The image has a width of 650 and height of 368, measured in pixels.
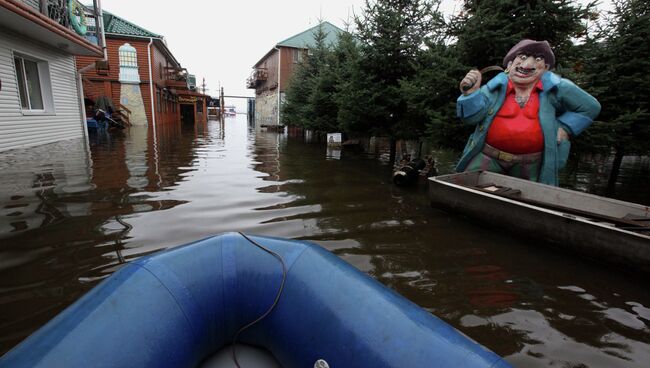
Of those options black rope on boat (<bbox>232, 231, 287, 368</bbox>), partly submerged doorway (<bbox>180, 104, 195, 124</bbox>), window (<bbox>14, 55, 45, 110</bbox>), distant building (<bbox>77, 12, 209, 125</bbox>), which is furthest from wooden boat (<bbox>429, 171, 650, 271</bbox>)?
partly submerged doorway (<bbox>180, 104, 195, 124</bbox>)

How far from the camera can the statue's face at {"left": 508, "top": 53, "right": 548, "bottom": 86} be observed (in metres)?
4.34

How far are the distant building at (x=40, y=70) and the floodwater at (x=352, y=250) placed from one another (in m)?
3.17

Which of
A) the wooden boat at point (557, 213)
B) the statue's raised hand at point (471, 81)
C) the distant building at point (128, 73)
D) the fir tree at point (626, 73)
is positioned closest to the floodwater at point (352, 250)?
the wooden boat at point (557, 213)

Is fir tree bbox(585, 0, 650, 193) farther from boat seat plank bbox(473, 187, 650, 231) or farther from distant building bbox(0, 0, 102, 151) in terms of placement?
distant building bbox(0, 0, 102, 151)

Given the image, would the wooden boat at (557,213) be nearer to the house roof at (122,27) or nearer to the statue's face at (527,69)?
the statue's face at (527,69)

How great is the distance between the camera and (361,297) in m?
1.62

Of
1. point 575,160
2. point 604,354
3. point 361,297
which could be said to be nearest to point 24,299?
point 361,297

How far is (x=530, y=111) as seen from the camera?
178 inches

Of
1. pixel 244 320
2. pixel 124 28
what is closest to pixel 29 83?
pixel 244 320

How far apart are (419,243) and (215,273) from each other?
2.67 meters

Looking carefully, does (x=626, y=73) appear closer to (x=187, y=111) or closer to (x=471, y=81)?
(x=471, y=81)

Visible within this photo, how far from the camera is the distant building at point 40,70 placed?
8336 mm

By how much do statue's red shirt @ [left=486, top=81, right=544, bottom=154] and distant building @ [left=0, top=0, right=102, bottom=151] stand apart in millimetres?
9309

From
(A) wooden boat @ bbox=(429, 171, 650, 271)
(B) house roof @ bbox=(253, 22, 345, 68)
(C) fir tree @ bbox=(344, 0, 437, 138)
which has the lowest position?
(A) wooden boat @ bbox=(429, 171, 650, 271)
